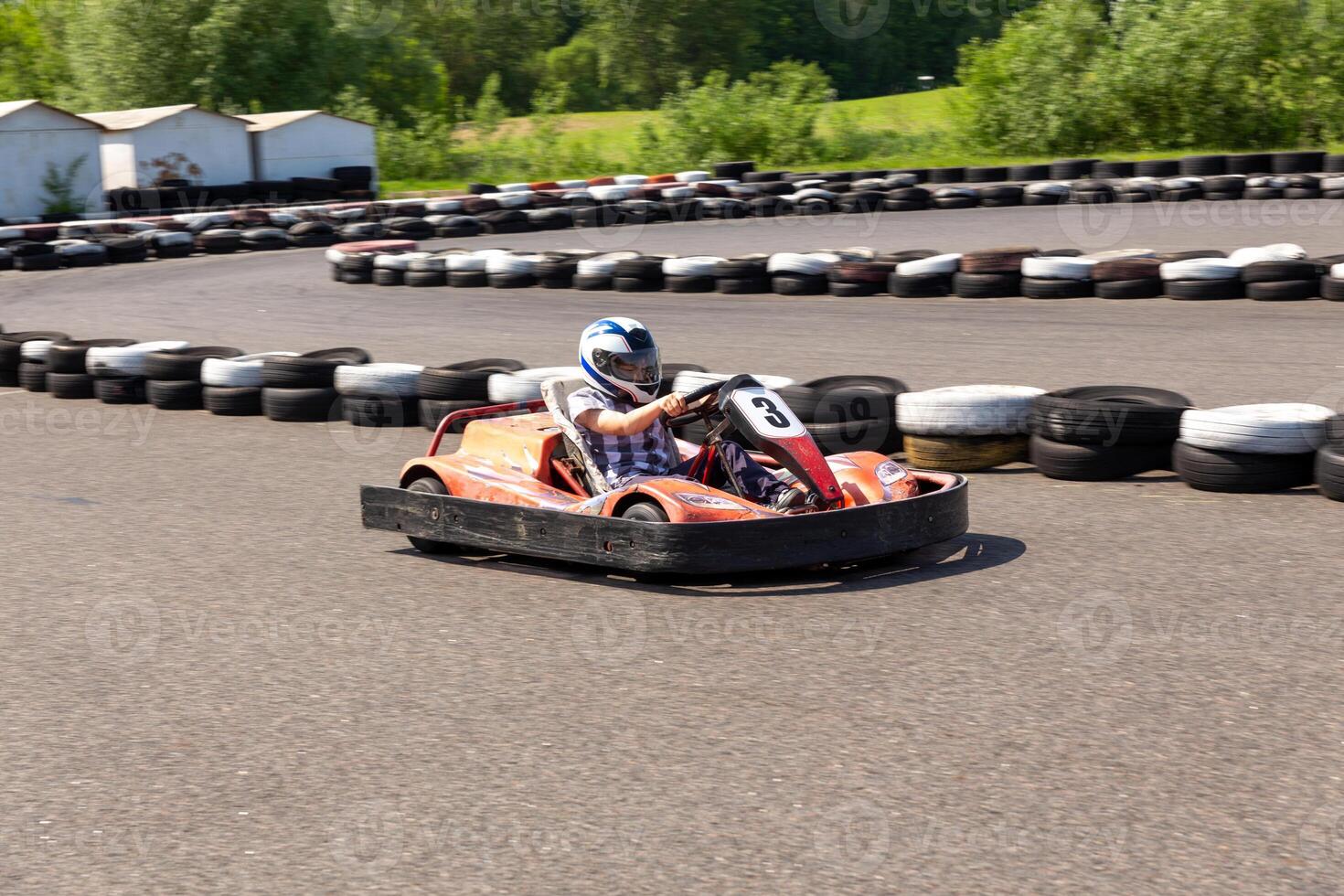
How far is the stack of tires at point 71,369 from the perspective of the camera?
9031 mm

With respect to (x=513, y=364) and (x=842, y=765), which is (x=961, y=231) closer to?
(x=513, y=364)

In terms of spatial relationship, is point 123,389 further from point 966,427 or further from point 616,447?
point 966,427

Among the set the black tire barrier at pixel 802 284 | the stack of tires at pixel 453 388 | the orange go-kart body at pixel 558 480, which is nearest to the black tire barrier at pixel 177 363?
the stack of tires at pixel 453 388

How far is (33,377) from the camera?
9.41 metres

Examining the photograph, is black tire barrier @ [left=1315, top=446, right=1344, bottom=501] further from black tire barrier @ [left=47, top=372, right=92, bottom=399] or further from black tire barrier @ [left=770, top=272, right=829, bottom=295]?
black tire barrier @ [left=770, top=272, right=829, bottom=295]

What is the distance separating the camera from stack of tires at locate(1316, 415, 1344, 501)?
5.32 meters

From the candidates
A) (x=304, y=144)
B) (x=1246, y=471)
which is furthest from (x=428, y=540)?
(x=304, y=144)

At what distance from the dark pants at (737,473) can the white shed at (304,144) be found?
22552 mm

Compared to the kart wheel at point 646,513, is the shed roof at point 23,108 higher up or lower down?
higher up

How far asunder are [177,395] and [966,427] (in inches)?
179

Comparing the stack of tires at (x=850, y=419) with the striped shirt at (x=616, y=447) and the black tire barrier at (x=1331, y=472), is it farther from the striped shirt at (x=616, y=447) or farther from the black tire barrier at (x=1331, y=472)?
the black tire barrier at (x=1331, y=472)

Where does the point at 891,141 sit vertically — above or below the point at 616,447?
above

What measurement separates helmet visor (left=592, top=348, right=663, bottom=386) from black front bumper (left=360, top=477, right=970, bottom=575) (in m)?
0.54

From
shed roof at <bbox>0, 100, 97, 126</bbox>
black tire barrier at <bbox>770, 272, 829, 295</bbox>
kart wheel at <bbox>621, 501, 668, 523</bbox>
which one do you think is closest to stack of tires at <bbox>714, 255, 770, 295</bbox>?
black tire barrier at <bbox>770, 272, 829, 295</bbox>
